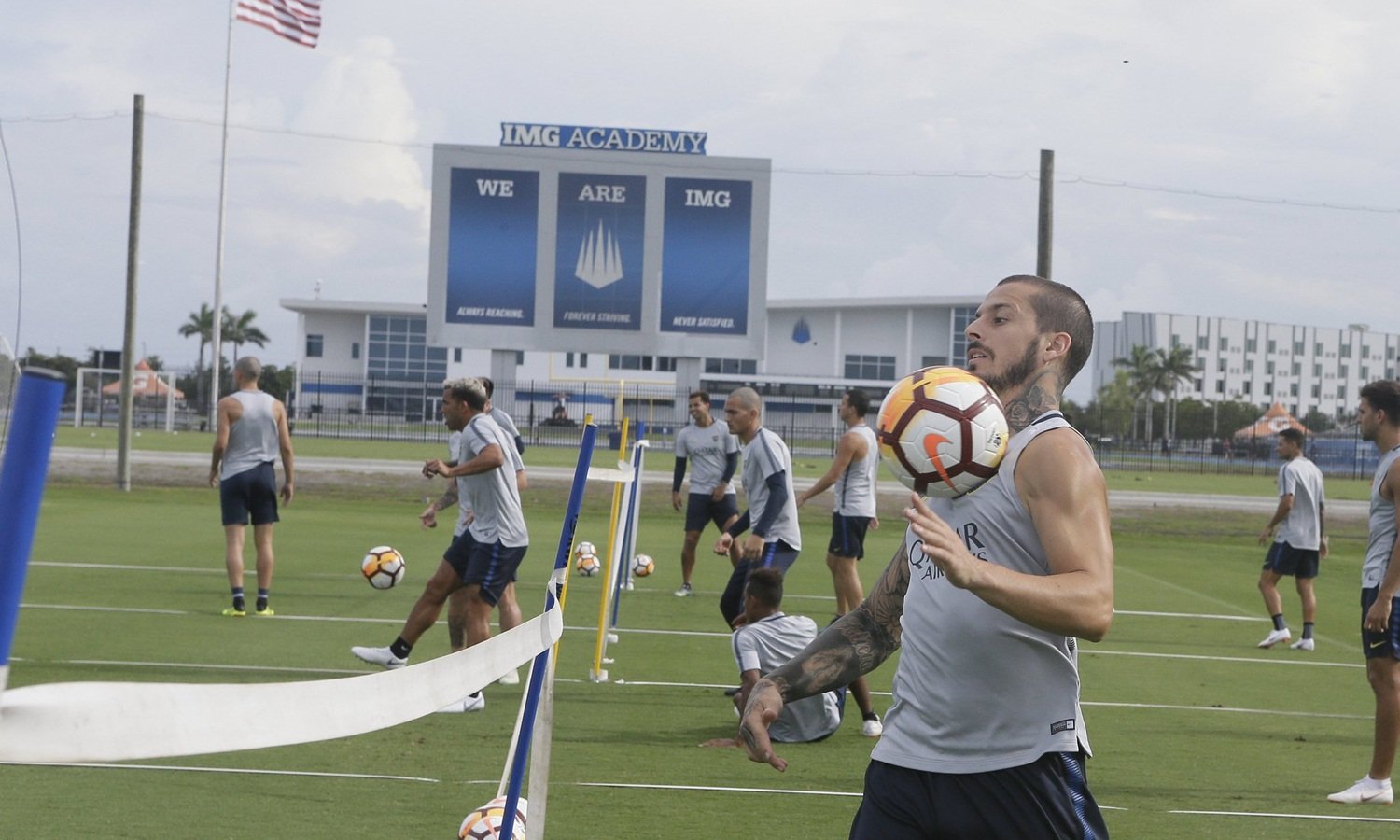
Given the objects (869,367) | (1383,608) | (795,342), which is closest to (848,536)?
(1383,608)

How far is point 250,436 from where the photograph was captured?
12609 mm

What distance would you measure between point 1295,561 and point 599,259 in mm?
29479

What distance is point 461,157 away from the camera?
41250 millimetres

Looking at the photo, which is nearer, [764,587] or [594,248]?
[764,587]

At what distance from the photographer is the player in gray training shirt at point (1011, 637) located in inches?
119

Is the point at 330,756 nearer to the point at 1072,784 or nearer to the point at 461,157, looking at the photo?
the point at 1072,784

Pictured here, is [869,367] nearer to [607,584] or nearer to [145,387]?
[145,387]

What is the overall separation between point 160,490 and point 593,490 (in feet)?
33.9

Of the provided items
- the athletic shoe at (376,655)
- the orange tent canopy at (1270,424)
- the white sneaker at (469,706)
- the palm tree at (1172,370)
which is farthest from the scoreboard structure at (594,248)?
the palm tree at (1172,370)

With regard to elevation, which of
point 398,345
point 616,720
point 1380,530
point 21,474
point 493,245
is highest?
point 493,245

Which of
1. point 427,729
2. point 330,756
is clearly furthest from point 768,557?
point 330,756

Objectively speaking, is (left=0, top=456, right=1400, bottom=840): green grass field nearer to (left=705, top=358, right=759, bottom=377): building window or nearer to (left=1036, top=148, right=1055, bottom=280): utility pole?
(left=1036, top=148, right=1055, bottom=280): utility pole

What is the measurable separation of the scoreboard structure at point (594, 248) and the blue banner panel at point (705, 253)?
0.09ft

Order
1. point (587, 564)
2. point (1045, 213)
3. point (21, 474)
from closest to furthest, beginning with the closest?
point (21, 474), point (587, 564), point (1045, 213)
